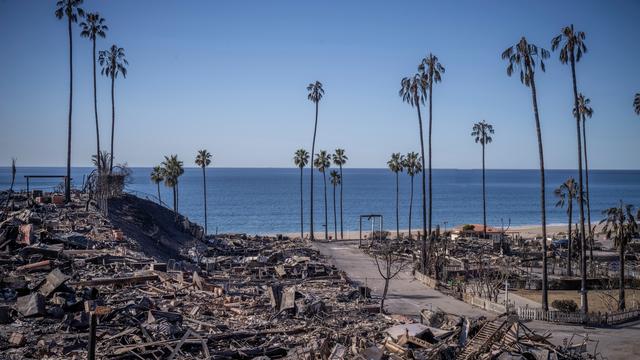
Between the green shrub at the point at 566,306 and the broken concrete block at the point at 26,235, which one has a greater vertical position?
the broken concrete block at the point at 26,235

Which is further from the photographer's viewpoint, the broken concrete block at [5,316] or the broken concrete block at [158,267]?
the broken concrete block at [158,267]

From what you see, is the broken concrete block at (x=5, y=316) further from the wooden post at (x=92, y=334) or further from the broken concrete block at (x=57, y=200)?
the broken concrete block at (x=57, y=200)

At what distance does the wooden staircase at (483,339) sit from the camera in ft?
56.8

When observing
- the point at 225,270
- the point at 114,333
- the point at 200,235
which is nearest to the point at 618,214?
the point at 225,270

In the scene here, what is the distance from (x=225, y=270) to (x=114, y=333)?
62.5 ft

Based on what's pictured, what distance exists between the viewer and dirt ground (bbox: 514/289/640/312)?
3519 centimetres

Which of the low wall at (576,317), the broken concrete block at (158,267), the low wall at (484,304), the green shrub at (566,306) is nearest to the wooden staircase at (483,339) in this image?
the low wall at (484,304)

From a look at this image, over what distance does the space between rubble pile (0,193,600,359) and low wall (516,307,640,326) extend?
25.1ft

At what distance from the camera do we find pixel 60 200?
43.4 meters

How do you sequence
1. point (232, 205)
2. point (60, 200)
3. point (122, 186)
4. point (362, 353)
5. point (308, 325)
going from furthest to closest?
point (232, 205), point (122, 186), point (60, 200), point (308, 325), point (362, 353)

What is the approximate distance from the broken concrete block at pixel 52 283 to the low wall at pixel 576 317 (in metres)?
22.9

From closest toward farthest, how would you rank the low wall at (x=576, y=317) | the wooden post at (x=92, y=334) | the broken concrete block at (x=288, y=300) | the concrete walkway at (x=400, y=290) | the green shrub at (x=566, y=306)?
the wooden post at (x=92, y=334)
the broken concrete block at (x=288, y=300)
the low wall at (x=576, y=317)
the concrete walkway at (x=400, y=290)
the green shrub at (x=566, y=306)

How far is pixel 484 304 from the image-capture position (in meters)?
31.3

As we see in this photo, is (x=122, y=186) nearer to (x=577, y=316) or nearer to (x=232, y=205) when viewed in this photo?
(x=577, y=316)
